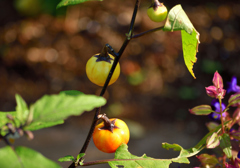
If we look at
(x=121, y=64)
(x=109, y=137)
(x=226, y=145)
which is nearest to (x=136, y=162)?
(x=109, y=137)

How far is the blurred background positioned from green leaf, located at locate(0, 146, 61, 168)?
240 centimetres

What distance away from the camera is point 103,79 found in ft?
1.47

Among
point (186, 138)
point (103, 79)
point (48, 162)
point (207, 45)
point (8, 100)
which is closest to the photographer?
point (48, 162)

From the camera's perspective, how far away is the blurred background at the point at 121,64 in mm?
2760

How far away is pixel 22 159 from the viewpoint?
0.86ft

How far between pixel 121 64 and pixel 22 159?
2.59m

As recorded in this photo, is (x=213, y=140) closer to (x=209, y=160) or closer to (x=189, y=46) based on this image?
(x=209, y=160)

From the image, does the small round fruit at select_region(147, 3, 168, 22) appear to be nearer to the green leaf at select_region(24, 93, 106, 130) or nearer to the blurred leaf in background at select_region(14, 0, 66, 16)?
the green leaf at select_region(24, 93, 106, 130)

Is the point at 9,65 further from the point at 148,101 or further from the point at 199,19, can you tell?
the point at 199,19

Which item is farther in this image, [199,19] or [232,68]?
[199,19]

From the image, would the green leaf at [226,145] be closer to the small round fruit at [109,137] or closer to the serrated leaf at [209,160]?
the serrated leaf at [209,160]

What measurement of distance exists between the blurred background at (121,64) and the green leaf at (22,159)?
2.40 metres

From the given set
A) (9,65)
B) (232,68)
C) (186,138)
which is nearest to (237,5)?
(232,68)

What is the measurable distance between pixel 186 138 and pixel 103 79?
2291mm
